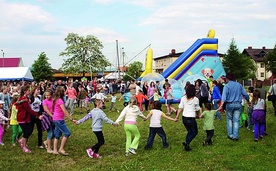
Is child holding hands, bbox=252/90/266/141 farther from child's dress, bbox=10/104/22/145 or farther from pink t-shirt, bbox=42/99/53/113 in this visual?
child's dress, bbox=10/104/22/145

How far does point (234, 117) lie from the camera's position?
337 inches

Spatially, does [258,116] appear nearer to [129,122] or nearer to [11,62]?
[129,122]

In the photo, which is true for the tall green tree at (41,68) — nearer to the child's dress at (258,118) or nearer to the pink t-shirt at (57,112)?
the pink t-shirt at (57,112)

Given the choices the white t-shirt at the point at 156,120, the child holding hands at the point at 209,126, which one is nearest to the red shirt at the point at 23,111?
the white t-shirt at the point at 156,120

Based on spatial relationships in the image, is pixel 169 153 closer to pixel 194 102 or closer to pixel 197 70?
pixel 194 102

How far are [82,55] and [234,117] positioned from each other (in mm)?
54523

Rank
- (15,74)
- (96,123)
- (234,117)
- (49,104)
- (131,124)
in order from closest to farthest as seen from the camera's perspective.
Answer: (96,123) < (131,124) < (49,104) < (234,117) < (15,74)

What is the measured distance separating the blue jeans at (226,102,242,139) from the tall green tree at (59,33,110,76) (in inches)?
2106

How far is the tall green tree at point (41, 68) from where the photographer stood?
64.0 m

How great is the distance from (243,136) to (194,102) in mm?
2421

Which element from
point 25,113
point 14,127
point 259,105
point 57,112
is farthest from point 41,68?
point 259,105

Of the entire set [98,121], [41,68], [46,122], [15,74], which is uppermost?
[41,68]

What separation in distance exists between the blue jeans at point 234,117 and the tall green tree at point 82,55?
176 ft

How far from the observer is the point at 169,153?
7.52 m
